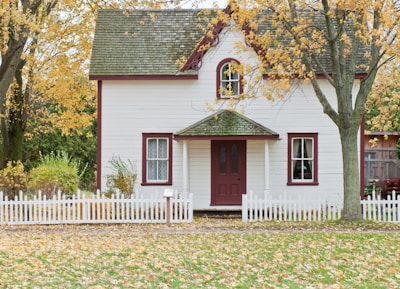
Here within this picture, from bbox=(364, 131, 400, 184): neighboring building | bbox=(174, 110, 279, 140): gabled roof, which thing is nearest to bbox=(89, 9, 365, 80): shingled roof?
bbox=(174, 110, 279, 140): gabled roof

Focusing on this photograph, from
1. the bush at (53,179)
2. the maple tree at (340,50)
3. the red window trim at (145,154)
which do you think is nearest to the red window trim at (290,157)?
the maple tree at (340,50)

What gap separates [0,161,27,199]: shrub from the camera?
23.6 metres

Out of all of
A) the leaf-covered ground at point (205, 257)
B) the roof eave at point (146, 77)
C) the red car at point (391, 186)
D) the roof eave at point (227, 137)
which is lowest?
the leaf-covered ground at point (205, 257)

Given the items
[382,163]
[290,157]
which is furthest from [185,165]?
[382,163]

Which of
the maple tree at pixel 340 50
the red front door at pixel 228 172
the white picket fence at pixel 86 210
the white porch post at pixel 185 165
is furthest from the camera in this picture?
the red front door at pixel 228 172

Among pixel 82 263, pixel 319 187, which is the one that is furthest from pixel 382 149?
pixel 82 263

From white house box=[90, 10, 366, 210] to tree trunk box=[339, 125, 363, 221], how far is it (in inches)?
162

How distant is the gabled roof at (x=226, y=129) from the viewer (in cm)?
2244

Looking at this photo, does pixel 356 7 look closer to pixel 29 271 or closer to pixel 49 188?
pixel 29 271

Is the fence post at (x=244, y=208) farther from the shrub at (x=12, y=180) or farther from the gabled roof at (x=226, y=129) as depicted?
the shrub at (x=12, y=180)

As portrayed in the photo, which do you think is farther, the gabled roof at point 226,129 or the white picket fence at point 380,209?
the gabled roof at point 226,129

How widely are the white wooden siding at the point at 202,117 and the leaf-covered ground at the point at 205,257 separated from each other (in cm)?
491

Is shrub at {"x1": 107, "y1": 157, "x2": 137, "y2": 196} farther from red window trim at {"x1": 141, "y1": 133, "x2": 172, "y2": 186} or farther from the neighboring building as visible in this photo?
the neighboring building

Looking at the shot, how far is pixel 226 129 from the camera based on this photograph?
2267cm
